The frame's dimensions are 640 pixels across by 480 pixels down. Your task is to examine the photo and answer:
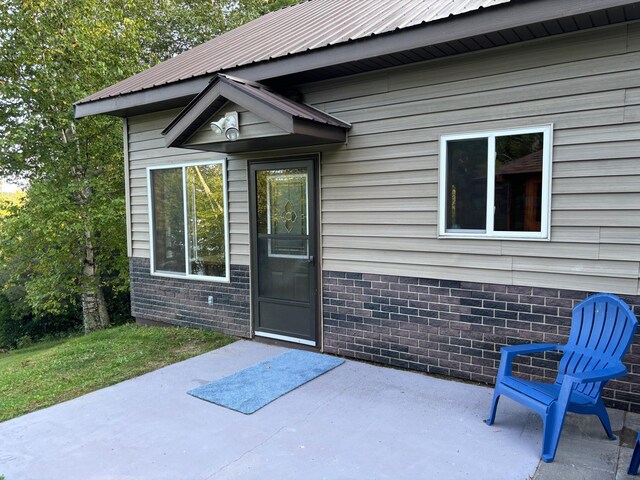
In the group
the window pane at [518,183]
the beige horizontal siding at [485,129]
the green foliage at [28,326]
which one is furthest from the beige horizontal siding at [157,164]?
the green foliage at [28,326]

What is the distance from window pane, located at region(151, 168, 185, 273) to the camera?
5980 millimetres

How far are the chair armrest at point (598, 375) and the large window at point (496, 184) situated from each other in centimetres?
114

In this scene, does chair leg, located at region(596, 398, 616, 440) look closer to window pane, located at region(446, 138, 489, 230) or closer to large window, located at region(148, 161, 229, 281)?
window pane, located at region(446, 138, 489, 230)

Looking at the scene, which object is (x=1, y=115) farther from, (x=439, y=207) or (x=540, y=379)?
(x=540, y=379)

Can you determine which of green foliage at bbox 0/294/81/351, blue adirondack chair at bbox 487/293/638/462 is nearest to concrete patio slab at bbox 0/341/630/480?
blue adirondack chair at bbox 487/293/638/462

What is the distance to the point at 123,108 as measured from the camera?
562 centimetres

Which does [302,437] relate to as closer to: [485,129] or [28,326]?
[485,129]

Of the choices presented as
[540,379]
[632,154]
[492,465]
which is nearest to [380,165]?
[632,154]

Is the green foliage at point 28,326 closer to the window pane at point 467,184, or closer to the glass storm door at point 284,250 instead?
the glass storm door at point 284,250

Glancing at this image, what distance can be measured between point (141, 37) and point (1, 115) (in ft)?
11.0

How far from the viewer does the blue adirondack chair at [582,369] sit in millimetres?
2584

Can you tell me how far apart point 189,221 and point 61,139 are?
199 inches

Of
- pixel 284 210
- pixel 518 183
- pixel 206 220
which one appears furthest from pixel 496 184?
pixel 206 220

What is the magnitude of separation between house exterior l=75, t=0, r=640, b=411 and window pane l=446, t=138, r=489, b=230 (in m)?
0.01
